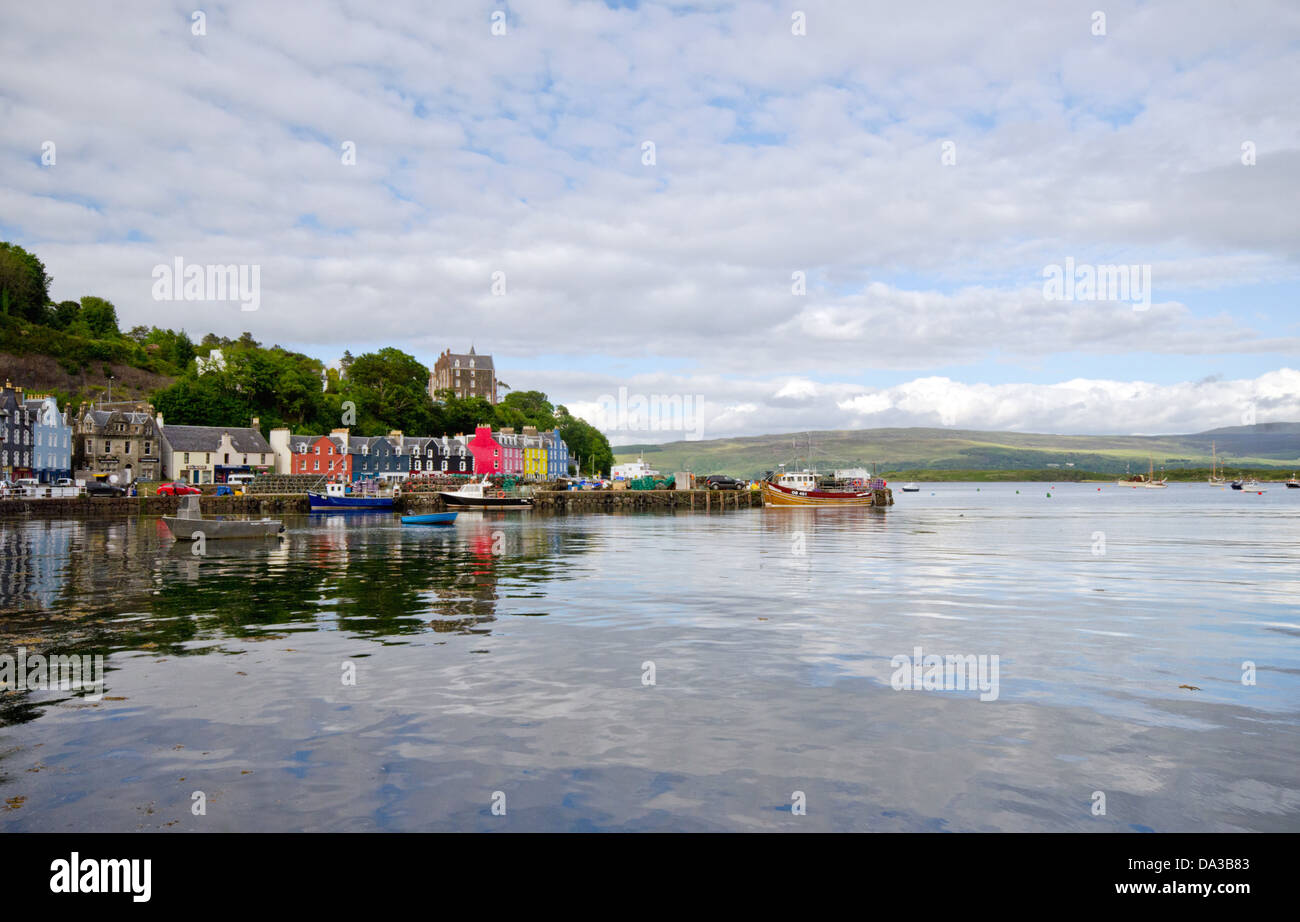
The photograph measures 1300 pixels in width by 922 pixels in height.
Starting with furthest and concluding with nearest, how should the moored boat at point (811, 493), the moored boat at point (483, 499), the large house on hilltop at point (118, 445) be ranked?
the large house on hilltop at point (118, 445) < the moored boat at point (811, 493) < the moored boat at point (483, 499)

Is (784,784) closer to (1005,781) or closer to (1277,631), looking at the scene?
(1005,781)

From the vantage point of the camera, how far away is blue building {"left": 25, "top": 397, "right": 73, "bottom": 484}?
395ft

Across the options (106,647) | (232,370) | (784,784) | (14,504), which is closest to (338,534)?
(106,647)

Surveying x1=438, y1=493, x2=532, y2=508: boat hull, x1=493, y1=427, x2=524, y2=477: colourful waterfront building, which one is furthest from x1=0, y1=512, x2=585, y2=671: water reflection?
x1=493, y1=427, x2=524, y2=477: colourful waterfront building

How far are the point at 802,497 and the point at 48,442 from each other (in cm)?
10921

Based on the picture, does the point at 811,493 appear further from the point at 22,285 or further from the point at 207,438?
the point at 22,285

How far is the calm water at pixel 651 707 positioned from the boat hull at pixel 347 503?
78716mm

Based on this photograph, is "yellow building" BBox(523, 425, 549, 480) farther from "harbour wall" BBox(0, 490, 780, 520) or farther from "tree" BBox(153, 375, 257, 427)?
"harbour wall" BBox(0, 490, 780, 520)

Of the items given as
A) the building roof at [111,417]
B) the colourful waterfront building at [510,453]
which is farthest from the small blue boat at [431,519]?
the colourful waterfront building at [510,453]

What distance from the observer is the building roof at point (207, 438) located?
13525 centimetres

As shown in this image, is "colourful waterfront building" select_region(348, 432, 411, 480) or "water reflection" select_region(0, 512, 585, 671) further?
"colourful waterfront building" select_region(348, 432, 411, 480)

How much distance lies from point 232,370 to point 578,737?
168 m

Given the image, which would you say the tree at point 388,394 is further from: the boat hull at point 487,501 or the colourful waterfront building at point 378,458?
the boat hull at point 487,501

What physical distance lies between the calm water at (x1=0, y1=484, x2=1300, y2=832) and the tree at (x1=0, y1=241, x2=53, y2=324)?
7460 inches
